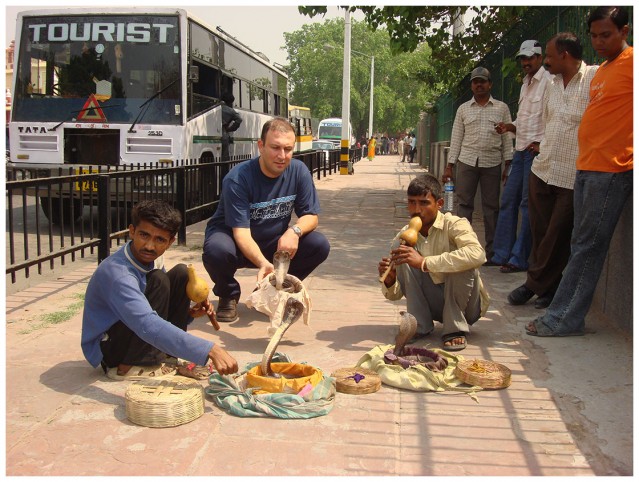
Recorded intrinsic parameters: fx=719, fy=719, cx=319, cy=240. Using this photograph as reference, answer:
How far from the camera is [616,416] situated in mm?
3373

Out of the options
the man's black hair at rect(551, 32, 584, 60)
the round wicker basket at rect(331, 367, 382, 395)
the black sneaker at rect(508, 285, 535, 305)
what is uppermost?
the man's black hair at rect(551, 32, 584, 60)

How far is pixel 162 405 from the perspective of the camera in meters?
3.19

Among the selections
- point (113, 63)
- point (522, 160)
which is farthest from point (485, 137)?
point (113, 63)

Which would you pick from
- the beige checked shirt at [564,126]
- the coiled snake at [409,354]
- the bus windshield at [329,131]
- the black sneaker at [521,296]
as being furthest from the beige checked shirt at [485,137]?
the bus windshield at [329,131]

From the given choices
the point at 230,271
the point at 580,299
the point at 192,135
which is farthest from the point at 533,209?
the point at 192,135

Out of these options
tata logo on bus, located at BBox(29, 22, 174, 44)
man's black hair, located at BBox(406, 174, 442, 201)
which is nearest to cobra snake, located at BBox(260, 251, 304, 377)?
man's black hair, located at BBox(406, 174, 442, 201)

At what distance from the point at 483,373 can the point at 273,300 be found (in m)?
1.24

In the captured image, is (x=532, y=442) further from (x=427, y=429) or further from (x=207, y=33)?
(x=207, y=33)

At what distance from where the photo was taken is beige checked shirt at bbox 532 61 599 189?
4.99 meters

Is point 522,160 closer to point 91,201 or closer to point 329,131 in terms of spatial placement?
point 91,201

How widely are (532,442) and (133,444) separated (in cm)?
171

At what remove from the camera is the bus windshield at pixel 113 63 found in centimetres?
1058

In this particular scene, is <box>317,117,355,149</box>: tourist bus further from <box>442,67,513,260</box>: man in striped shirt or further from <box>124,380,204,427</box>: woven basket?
<box>124,380,204,427</box>: woven basket

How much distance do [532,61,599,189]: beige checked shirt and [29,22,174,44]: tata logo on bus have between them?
699 centimetres
